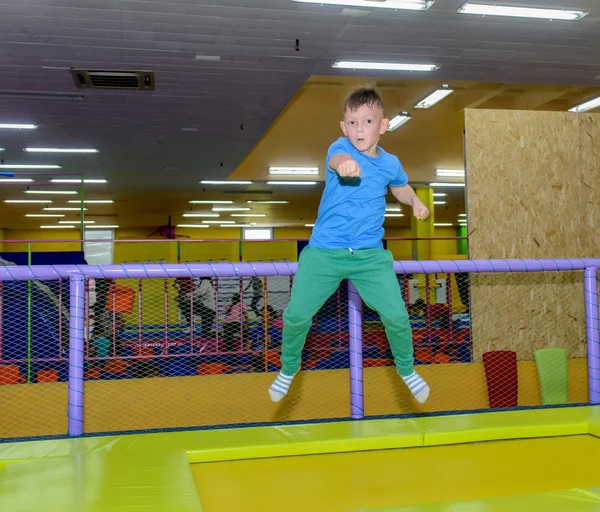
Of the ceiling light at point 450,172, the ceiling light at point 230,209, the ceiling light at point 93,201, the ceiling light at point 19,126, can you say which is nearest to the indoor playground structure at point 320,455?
the ceiling light at point 19,126

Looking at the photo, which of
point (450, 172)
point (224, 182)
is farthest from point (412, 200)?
point (450, 172)

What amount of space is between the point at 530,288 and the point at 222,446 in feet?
13.2

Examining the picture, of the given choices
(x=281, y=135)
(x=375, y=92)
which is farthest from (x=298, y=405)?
(x=281, y=135)

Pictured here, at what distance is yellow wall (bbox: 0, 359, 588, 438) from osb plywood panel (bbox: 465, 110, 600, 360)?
601mm

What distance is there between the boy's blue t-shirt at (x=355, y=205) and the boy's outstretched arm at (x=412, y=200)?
0.12 metres

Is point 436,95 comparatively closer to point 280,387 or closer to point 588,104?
point 588,104

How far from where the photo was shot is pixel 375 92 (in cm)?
206

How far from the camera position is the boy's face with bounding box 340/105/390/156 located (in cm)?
204

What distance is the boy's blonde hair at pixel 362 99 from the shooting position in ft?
6.66

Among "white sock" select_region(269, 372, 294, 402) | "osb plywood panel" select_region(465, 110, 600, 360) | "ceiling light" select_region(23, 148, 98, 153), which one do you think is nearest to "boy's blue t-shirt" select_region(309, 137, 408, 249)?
"white sock" select_region(269, 372, 294, 402)

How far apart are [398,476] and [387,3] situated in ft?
13.5

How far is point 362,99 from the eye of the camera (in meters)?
2.03

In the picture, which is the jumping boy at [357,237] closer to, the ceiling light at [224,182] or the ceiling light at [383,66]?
the ceiling light at [383,66]

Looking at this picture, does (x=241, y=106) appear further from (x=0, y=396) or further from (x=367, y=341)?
(x=0, y=396)
